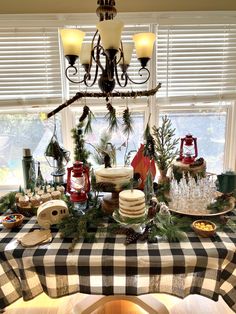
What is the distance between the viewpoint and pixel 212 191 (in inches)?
55.1

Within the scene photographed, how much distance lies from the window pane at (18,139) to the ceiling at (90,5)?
836 millimetres

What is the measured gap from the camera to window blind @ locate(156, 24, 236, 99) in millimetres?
2000

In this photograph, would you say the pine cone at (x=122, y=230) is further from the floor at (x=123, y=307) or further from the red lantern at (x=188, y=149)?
the floor at (x=123, y=307)

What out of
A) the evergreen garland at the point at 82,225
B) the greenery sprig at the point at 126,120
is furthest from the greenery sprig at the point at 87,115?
the evergreen garland at the point at 82,225

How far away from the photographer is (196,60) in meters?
2.05

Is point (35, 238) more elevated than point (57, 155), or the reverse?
point (57, 155)

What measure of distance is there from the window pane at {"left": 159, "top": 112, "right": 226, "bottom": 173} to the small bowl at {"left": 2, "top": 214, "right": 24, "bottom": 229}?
1.52 metres

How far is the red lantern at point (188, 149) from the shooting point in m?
1.54

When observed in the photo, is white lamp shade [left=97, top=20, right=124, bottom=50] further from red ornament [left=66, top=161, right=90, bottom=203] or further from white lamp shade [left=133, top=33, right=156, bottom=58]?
red ornament [left=66, top=161, right=90, bottom=203]

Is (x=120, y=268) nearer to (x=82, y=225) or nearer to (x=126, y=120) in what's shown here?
(x=82, y=225)

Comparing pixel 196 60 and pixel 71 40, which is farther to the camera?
pixel 196 60

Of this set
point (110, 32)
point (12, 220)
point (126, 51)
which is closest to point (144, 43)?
point (126, 51)

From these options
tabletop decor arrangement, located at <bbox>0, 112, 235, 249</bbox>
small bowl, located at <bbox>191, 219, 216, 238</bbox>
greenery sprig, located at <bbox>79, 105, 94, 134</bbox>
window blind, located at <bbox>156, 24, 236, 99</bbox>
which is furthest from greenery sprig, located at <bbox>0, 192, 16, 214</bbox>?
window blind, located at <bbox>156, 24, 236, 99</bbox>

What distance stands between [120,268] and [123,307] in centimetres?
80
